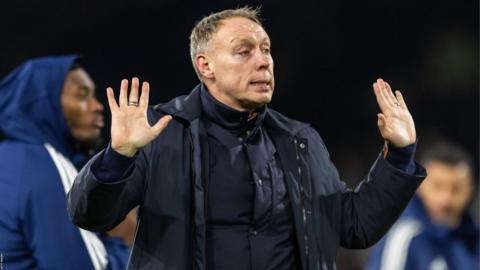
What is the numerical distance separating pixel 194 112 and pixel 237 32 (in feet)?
1.01

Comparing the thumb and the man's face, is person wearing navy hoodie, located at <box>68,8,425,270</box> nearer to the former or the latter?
the thumb

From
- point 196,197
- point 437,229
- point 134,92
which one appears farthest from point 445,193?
point 134,92

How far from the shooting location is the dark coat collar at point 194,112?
3.07m

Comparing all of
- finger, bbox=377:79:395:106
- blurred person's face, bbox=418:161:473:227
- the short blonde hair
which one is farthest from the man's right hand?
blurred person's face, bbox=418:161:473:227

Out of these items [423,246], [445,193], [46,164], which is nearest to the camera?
[46,164]

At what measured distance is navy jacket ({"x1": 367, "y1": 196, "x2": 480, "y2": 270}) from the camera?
474cm

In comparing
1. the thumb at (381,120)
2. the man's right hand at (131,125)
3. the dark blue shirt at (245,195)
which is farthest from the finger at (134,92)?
the thumb at (381,120)

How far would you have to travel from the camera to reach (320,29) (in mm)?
9164

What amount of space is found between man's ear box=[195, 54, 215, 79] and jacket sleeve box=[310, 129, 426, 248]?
1.36ft

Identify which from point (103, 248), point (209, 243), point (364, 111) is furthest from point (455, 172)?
point (364, 111)

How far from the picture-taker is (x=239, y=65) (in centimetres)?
314

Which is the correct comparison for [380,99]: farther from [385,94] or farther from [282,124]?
[282,124]

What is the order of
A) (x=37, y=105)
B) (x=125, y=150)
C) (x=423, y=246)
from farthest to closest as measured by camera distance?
(x=423, y=246) < (x=37, y=105) < (x=125, y=150)

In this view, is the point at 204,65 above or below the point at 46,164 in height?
above
